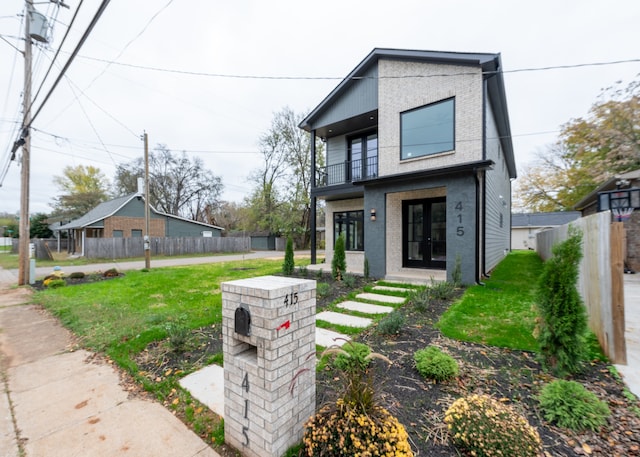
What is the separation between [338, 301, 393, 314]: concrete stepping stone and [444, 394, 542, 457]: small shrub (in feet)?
10.7

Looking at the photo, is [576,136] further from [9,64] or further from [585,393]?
[9,64]

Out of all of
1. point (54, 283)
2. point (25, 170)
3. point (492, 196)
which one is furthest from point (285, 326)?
point (25, 170)

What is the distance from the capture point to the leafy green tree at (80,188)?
99.7 ft

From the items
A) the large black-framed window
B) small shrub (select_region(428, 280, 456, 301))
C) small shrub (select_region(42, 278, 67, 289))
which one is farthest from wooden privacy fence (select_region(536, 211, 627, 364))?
small shrub (select_region(42, 278, 67, 289))

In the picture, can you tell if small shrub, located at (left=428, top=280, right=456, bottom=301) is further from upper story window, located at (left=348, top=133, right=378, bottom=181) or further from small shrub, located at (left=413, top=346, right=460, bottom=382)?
upper story window, located at (left=348, top=133, right=378, bottom=181)

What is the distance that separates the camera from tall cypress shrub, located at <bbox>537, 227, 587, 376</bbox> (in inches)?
105

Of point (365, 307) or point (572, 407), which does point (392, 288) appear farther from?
point (572, 407)

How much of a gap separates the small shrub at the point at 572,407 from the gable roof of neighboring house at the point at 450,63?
23.7ft

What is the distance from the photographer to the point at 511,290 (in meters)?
6.67

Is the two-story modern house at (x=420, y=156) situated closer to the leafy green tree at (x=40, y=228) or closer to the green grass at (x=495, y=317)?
the green grass at (x=495, y=317)

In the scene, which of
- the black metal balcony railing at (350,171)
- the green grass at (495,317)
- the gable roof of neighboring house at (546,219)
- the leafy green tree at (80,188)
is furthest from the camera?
the leafy green tree at (80,188)

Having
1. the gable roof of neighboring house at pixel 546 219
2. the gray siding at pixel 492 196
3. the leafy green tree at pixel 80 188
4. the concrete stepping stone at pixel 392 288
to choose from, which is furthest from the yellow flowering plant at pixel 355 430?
the leafy green tree at pixel 80 188

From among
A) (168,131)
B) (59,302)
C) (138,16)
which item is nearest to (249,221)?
(168,131)

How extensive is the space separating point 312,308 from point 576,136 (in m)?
15.9
